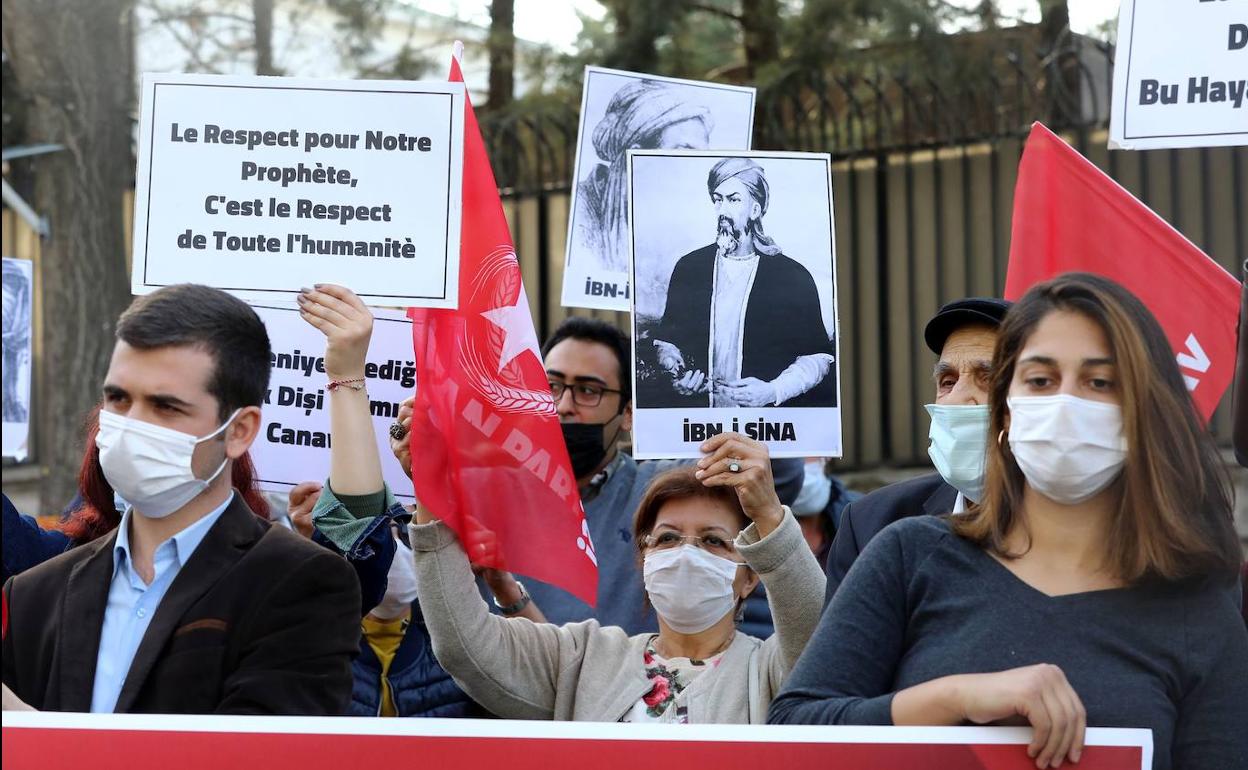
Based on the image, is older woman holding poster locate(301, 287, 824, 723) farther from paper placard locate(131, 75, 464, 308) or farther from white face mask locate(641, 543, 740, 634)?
paper placard locate(131, 75, 464, 308)

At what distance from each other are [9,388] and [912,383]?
4887 millimetres

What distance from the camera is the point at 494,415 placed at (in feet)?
13.2

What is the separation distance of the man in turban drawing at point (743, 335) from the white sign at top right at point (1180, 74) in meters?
1.11

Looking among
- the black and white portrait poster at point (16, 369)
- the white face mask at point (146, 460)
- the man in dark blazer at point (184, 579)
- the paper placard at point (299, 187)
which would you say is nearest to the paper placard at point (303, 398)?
the paper placard at point (299, 187)

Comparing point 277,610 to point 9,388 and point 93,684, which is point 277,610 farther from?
point 9,388

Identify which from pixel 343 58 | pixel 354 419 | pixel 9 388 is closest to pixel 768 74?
pixel 343 58

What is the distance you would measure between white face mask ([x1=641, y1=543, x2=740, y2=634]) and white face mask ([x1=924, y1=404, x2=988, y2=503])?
0.58 meters

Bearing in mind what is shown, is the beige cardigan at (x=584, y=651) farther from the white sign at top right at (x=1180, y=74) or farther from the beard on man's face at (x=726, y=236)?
the white sign at top right at (x=1180, y=74)

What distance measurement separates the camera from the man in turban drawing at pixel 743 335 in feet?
13.3

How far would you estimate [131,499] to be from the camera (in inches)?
120

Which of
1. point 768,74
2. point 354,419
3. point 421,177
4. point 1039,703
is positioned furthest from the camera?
point 768,74

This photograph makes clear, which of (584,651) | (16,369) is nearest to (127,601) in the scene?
(584,651)

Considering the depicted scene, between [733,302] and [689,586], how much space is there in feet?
2.33

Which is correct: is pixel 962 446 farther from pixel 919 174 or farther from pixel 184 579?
pixel 919 174
